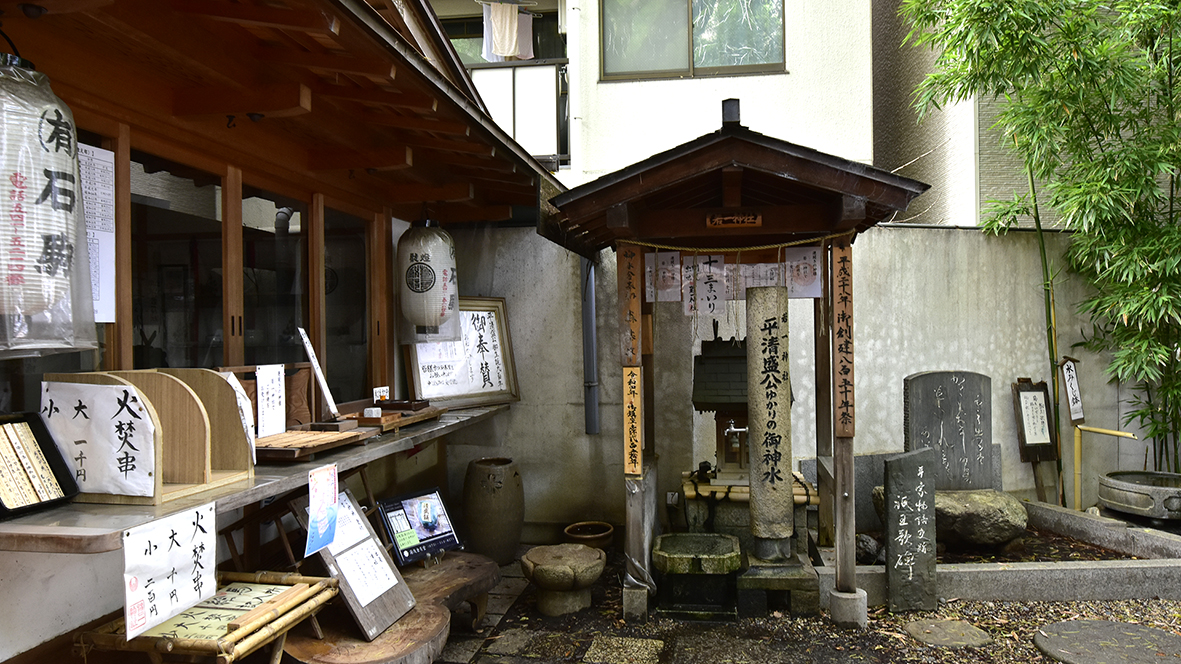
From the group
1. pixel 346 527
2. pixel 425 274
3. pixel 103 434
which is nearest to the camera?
pixel 103 434

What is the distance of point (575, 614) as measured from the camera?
6.09 metres

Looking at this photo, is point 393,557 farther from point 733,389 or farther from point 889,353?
point 889,353

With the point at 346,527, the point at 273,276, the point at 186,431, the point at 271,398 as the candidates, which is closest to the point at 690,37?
the point at 273,276

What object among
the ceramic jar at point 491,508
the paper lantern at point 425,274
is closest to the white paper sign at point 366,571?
the ceramic jar at point 491,508

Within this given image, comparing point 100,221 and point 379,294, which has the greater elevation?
point 100,221

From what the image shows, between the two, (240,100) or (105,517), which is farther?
(240,100)

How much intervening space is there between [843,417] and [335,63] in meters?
4.66

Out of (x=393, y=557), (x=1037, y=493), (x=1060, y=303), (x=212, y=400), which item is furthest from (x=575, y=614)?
(x=1060, y=303)

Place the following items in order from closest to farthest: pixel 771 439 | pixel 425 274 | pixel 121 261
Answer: pixel 121 261 < pixel 771 439 < pixel 425 274

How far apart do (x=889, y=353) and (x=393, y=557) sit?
600cm

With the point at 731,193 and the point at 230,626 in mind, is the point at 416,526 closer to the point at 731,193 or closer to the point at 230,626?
the point at 230,626

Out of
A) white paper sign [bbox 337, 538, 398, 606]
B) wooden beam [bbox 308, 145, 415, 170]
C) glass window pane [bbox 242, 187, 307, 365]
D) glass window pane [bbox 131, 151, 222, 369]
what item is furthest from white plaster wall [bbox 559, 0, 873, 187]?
white paper sign [bbox 337, 538, 398, 606]

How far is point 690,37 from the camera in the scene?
9852 mm

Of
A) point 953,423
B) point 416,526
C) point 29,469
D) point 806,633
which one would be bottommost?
point 806,633
